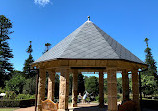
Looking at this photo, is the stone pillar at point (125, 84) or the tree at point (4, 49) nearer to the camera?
the stone pillar at point (125, 84)

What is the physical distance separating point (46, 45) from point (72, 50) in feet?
156

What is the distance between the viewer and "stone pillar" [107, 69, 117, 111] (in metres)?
9.69

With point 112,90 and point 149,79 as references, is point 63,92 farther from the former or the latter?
point 149,79

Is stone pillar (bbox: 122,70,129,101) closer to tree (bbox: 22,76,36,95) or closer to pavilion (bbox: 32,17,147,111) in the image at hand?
pavilion (bbox: 32,17,147,111)

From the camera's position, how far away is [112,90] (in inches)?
389

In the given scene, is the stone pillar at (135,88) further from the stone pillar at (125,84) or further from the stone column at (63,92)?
the stone column at (63,92)

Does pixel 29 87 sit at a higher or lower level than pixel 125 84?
lower

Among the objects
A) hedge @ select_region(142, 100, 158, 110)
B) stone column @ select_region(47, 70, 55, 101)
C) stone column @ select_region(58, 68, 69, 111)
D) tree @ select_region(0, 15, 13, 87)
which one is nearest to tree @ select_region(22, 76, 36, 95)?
tree @ select_region(0, 15, 13, 87)

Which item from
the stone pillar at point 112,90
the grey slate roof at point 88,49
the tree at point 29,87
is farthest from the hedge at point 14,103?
the tree at point 29,87

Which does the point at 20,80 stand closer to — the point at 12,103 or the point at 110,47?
the point at 12,103

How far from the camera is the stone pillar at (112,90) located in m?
9.69

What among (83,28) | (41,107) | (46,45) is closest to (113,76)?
(83,28)

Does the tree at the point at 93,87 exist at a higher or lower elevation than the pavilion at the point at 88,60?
lower

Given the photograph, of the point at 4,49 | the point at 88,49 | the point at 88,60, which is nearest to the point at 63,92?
the point at 88,60
